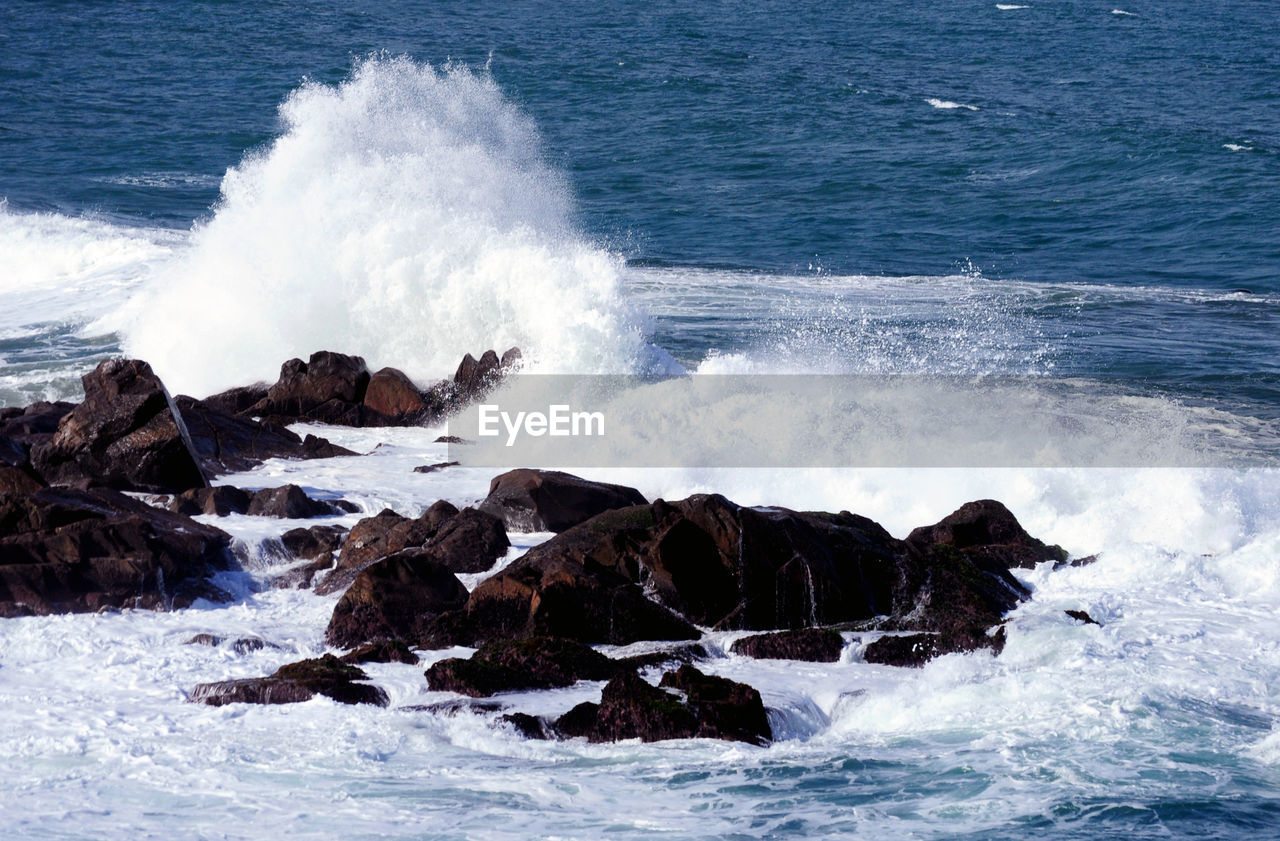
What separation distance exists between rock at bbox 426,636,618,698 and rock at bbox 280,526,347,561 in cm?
239

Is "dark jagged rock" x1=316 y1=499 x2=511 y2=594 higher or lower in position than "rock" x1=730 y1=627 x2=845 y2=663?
higher

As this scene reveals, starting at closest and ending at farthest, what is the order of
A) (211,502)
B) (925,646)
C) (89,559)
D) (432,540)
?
(925,646), (89,559), (432,540), (211,502)

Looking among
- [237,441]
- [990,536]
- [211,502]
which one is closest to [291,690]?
[211,502]

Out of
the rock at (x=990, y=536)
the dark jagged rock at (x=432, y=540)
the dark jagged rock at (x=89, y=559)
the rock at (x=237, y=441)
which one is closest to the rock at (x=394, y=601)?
the dark jagged rock at (x=432, y=540)

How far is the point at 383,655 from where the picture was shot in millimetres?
8391

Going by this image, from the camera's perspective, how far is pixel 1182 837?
6324 millimetres

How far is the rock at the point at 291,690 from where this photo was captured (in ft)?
25.2

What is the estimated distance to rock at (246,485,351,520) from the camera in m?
11.0

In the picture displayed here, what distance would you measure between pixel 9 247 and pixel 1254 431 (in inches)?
797

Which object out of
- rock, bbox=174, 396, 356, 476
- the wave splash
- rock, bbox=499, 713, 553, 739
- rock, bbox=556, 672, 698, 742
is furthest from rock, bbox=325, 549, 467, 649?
the wave splash

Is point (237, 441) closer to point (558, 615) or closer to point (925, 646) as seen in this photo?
point (558, 615)

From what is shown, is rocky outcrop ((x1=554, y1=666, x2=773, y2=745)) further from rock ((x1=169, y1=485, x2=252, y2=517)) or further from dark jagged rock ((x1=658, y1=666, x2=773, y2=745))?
rock ((x1=169, y1=485, x2=252, y2=517))

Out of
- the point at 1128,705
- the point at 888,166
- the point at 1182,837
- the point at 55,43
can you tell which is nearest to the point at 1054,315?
the point at 888,166

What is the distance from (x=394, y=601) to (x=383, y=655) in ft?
1.90
